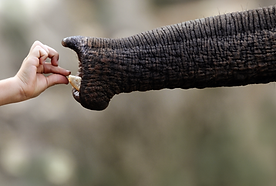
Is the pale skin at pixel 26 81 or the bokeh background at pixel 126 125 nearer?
the pale skin at pixel 26 81

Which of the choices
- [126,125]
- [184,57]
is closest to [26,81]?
[184,57]

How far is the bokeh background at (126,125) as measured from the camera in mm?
1451

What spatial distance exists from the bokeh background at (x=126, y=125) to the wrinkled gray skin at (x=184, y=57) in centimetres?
71

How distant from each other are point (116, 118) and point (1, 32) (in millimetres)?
798

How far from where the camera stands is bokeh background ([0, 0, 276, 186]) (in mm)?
1451

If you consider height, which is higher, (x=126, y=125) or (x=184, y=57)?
(x=184, y=57)

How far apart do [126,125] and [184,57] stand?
0.84 meters

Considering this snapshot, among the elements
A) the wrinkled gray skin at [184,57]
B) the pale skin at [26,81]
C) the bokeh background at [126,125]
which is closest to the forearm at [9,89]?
the pale skin at [26,81]

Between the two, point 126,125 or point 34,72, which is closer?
point 34,72

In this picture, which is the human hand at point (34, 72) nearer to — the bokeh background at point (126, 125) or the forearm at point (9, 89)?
the forearm at point (9, 89)

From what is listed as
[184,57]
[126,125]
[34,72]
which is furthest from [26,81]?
[126,125]

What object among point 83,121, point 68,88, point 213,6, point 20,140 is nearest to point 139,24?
point 213,6

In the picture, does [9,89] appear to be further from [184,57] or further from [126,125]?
[126,125]

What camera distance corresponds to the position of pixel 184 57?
0.76 m
